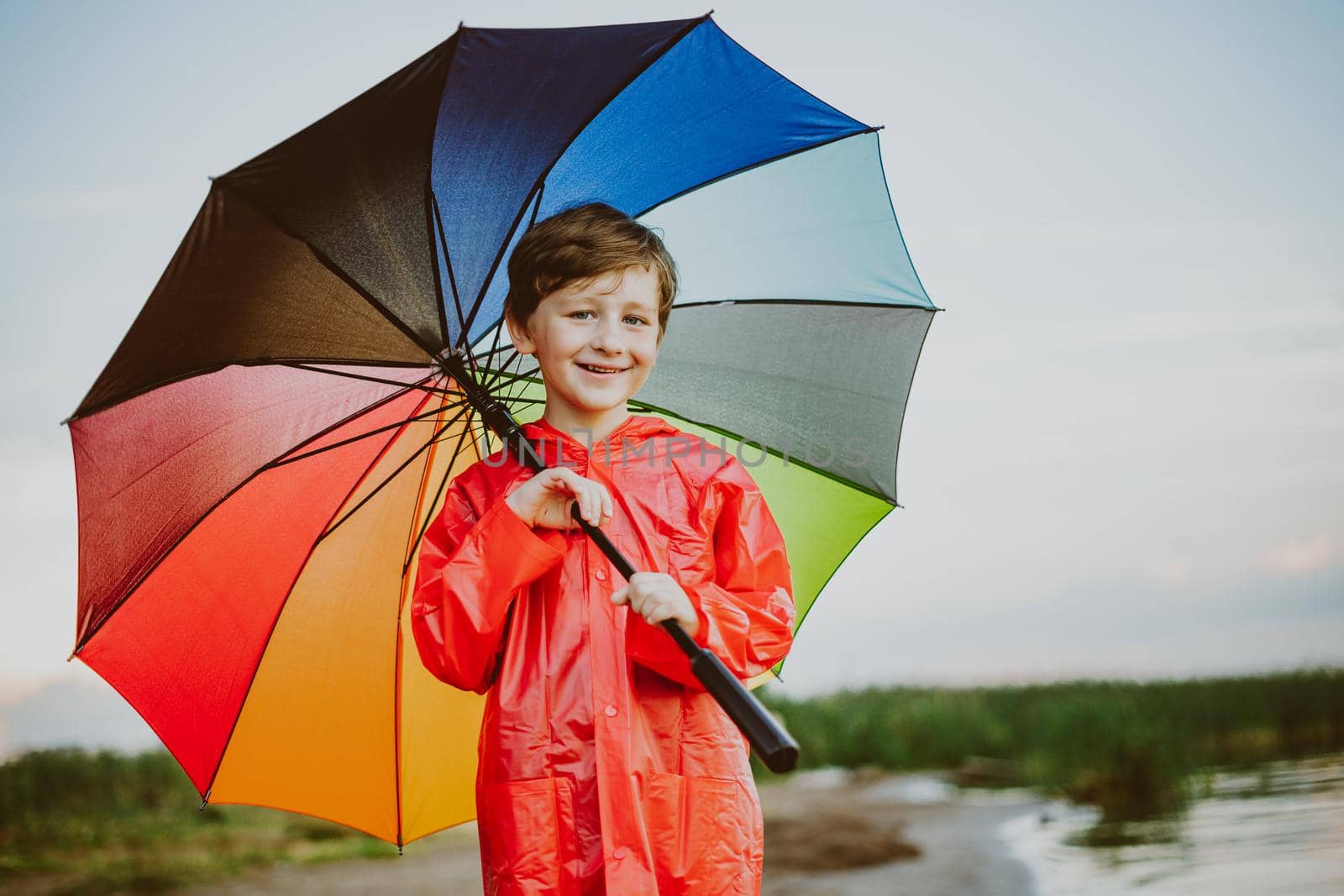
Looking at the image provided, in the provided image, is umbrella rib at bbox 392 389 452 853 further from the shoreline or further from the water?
the water

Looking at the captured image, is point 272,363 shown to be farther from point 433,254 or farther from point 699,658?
point 699,658

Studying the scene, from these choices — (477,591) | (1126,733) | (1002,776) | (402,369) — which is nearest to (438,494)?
(402,369)

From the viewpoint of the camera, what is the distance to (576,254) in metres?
1.91

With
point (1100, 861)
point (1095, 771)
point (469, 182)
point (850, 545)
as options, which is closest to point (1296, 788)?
point (1095, 771)

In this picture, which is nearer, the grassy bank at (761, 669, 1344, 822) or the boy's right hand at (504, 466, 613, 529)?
the boy's right hand at (504, 466, 613, 529)

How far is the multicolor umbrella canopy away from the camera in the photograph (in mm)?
1991

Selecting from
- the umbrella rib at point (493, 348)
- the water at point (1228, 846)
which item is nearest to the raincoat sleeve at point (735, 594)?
the umbrella rib at point (493, 348)

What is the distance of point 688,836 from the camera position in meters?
1.67

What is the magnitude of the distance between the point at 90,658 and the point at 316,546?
0.51 metres

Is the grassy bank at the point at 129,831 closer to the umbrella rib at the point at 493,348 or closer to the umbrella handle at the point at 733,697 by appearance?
the umbrella rib at the point at 493,348

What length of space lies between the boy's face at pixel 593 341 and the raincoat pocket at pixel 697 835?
0.63 meters

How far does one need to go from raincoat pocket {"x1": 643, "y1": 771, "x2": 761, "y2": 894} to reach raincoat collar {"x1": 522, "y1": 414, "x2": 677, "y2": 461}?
1.80ft

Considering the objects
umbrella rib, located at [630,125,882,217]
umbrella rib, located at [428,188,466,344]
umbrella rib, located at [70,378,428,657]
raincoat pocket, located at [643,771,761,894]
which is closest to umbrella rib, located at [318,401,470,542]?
umbrella rib, located at [70,378,428,657]

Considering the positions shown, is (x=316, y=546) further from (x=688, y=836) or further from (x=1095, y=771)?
(x=1095, y=771)
